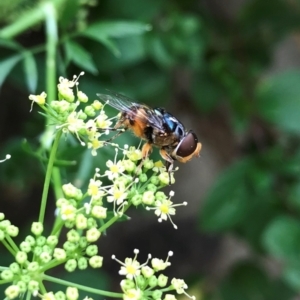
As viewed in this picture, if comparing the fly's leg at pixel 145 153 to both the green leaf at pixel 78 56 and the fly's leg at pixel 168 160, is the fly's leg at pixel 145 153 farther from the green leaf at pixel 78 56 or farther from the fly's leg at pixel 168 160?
the green leaf at pixel 78 56

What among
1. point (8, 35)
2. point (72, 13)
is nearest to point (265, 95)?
point (72, 13)

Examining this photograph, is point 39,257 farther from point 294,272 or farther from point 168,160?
point 294,272

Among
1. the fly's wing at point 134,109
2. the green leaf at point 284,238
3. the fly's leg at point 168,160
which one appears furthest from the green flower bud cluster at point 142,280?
the green leaf at point 284,238

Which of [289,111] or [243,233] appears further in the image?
[243,233]

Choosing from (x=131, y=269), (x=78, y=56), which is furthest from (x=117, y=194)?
(x=78, y=56)

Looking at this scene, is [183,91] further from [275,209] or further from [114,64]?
[275,209]
